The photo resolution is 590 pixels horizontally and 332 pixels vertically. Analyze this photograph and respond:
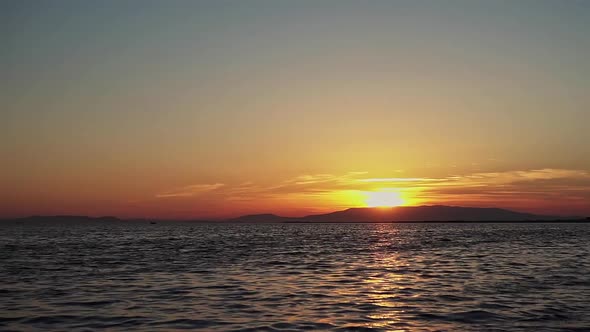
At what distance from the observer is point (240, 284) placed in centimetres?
3027

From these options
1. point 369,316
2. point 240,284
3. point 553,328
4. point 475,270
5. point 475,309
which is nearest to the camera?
point 553,328

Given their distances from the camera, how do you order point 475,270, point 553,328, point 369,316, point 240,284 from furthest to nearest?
point 475,270, point 240,284, point 369,316, point 553,328

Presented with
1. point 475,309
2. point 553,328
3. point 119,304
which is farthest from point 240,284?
point 553,328

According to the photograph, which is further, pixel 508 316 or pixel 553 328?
pixel 508 316

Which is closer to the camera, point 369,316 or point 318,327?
point 318,327

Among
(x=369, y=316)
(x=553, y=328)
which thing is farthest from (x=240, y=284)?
(x=553, y=328)

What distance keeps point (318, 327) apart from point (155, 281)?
52.2 ft

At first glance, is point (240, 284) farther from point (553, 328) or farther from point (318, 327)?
point (553, 328)

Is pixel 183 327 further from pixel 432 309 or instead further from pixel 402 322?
pixel 432 309

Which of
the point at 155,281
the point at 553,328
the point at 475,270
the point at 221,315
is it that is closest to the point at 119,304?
the point at 221,315

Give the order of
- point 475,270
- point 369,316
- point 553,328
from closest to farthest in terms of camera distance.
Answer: point 553,328 < point 369,316 < point 475,270

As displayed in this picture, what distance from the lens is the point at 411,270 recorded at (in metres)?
38.1

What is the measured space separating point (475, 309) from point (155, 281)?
60.3 feet

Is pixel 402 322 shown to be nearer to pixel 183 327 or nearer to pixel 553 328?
pixel 553 328
